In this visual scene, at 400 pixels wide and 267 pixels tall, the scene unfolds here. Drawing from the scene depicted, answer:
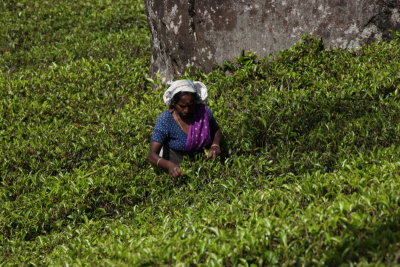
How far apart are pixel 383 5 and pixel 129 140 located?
3.50 metres

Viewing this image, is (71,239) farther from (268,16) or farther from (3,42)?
(3,42)

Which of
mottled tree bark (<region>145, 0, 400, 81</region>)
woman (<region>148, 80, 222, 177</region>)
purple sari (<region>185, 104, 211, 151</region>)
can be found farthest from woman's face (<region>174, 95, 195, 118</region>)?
mottled tree bark (<region>145, 0, 400, 81</region>)

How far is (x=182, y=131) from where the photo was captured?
5.94 m

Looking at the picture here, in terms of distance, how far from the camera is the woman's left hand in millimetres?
5871

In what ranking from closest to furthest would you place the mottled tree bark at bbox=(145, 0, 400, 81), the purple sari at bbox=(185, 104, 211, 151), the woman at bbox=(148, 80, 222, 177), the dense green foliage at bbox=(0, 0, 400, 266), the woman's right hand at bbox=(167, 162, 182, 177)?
1. the dense green foliage at bbox=(0, 0, 400, 266)
2. the woman's right hand at bbox=(167, 162, 182, 177)
3. the woman at bbox=(148, 80, 222, 177)
4. the purple sari at bbox=(185, 104, 211, 151)
5. the mottled tree bark at bbox=(145, 0, 400, 81)

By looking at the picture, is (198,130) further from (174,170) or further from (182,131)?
(174,170)

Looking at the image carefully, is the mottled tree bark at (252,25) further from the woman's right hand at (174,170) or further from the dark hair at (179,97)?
the woman's right hand at (174,170)

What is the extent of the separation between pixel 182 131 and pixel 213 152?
14.2 inches

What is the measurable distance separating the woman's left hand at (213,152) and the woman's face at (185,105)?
0.42 m

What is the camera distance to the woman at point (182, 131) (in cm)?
582

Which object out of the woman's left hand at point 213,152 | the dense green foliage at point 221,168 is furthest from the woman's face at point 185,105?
the dense green foliage at point 221,168

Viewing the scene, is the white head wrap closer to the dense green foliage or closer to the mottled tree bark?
the dense green foliage

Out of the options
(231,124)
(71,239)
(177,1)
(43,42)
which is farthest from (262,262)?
(43,42)

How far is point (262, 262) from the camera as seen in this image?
3.57m
